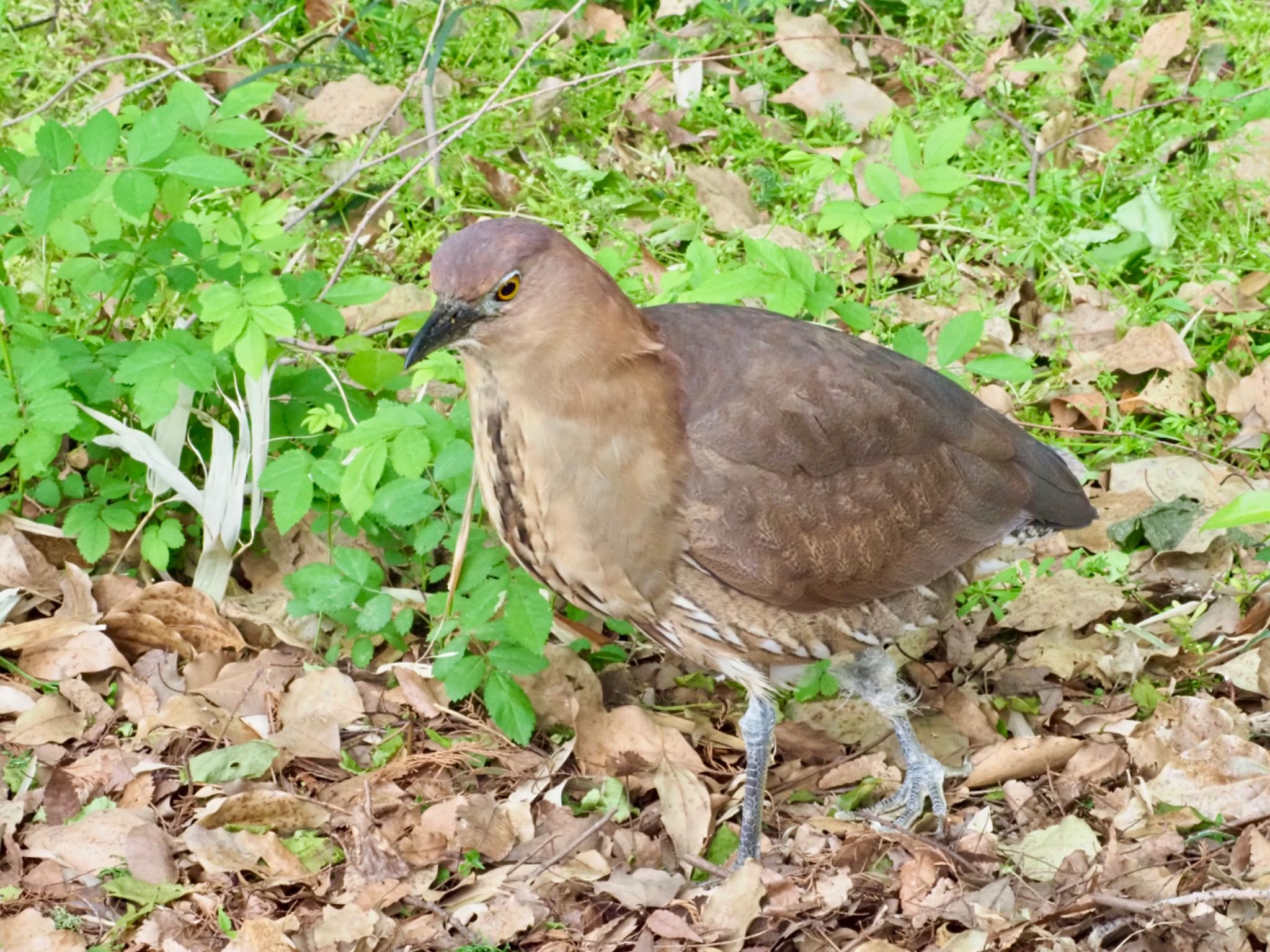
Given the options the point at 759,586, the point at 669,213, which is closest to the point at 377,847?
the point at 759,586

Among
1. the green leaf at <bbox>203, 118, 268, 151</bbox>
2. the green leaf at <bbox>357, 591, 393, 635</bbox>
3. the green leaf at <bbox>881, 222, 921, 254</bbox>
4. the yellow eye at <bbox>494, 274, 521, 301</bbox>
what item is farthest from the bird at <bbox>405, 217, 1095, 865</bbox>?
the green leaf at <bbox>203, 118, 268, 151</bbox>

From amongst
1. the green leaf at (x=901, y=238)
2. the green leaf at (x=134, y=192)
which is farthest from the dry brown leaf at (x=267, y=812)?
the green leaf at (x=901, y=238)

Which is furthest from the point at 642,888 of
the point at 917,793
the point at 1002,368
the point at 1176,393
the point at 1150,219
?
the point at 1150,219

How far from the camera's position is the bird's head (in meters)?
3.06

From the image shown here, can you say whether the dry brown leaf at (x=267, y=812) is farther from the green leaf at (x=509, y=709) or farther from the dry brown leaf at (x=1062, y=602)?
the dry brown leaf at (x=1062, y=602)

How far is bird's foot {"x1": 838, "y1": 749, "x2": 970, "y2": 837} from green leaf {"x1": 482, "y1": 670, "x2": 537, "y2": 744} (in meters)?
0.85

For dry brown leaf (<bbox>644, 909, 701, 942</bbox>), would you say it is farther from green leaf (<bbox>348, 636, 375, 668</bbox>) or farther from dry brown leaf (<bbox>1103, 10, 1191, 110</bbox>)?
dry brown leaf (<bbox>1103, 10, 1191, 110</bbox>)

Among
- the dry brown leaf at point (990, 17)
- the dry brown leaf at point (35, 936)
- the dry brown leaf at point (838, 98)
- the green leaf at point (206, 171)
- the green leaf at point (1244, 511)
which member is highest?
the green leaf at point (206, 171)

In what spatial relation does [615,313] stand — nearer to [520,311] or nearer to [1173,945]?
[520,311]

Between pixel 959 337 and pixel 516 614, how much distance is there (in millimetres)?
1390

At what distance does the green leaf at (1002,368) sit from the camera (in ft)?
12.6

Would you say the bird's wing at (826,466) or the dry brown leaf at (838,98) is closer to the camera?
the bird's wing at (826,466)

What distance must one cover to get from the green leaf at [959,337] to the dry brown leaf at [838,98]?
234 cm

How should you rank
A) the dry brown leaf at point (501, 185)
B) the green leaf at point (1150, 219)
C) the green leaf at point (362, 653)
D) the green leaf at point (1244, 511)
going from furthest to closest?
the dry brown leaf at point (501, 185) < the green leaf at point (1150, 219) < the green leaf at point (362, 653) < the green leaf at point (1244, 511)
